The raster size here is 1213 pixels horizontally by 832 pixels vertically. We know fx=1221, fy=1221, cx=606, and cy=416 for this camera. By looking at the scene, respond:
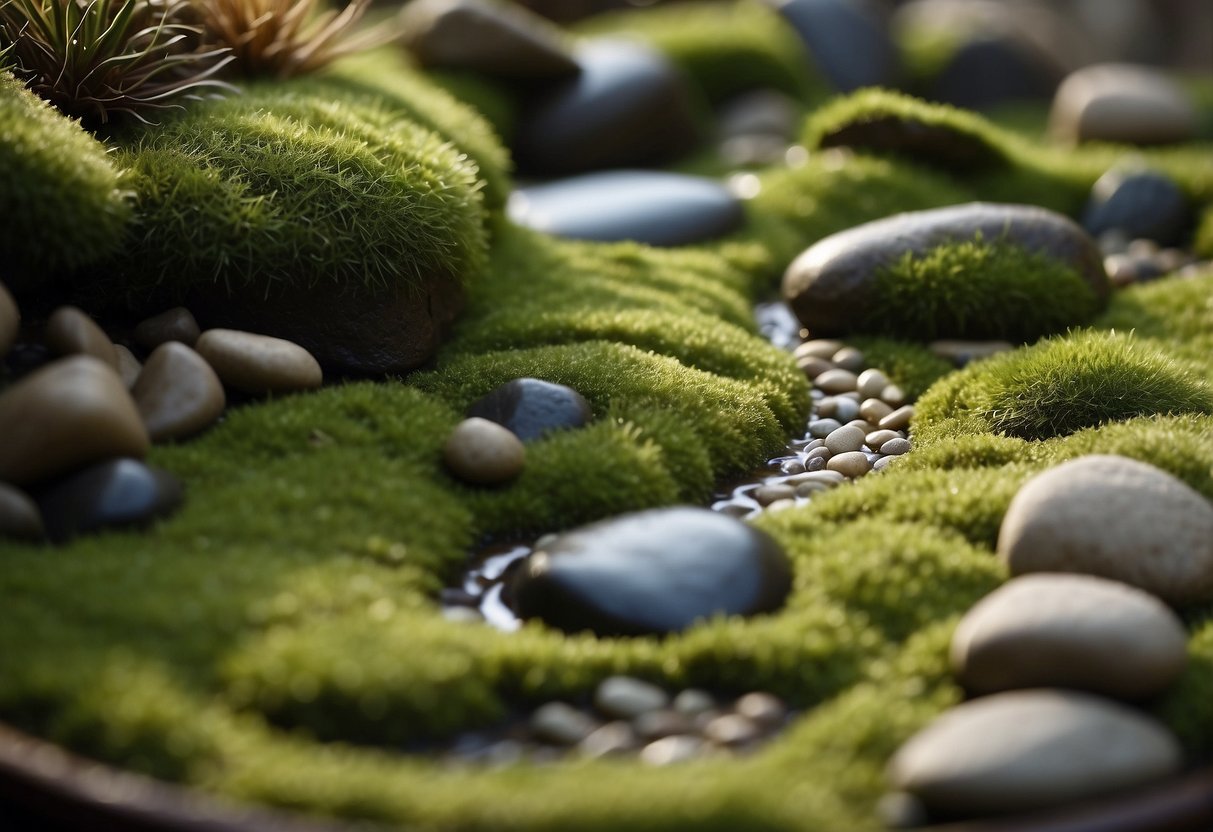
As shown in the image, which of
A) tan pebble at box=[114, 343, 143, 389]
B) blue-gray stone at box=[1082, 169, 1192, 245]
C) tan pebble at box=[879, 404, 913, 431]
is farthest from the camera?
blue-gray stone at box=[1082, 169, 1192, 245]

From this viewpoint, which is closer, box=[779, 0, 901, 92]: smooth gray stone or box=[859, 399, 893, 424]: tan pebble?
box=[859, 399, 893, 424]: tan pebble

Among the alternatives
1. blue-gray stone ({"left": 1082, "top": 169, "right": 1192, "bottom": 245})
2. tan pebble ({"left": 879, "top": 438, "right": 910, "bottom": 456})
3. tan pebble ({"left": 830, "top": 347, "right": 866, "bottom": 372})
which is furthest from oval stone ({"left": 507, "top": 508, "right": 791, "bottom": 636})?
blue-gray stone ({"left": 1082, "top": 169, "right": 1192, "bottom": 245})

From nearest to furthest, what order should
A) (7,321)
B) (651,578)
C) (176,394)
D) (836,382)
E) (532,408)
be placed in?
(651,578) → (7,321) → (176,394) → (532,408) → (836,382)

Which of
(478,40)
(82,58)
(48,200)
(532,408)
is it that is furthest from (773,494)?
(478,40)

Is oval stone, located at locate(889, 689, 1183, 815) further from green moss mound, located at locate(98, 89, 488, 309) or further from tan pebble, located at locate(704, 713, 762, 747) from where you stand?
green moss mound, located at locate(98, 89, 488, 309)

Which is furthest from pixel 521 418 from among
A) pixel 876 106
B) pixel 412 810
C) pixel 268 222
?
pixel 876 106

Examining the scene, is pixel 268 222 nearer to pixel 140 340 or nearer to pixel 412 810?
pixel 140 340

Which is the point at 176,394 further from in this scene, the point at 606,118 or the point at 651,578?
the point at 606,118
